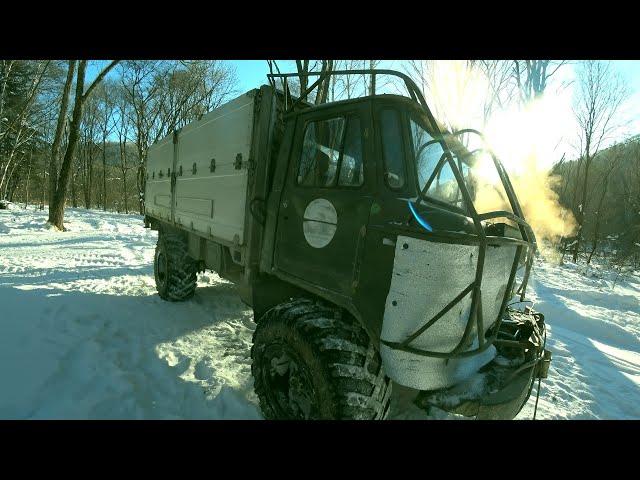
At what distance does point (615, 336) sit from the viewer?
6.77 meters

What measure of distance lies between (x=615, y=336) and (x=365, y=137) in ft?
23.8

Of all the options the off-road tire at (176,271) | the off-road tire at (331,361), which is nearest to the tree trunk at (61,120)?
the off-road tire at (176,271)

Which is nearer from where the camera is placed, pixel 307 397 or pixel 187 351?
pixel 307 397

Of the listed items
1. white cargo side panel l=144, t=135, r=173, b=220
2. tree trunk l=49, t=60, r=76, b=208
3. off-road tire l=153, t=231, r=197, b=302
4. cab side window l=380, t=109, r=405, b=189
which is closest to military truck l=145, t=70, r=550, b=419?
cab side window l=380, t=109, r=405, b=189

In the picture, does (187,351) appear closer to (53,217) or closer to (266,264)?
(266,264)

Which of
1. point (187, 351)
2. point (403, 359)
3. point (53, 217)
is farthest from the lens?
point (53, 217)

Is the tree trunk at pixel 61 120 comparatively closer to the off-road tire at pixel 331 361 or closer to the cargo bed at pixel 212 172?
the cargo bed at pixel 212 172

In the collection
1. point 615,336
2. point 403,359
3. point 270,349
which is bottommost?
point 615,336

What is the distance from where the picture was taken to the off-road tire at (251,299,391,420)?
2229 mm

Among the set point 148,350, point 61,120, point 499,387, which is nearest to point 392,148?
point 499,387

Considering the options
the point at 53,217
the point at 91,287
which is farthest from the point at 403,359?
the point at 53,217

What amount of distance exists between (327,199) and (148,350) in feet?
9.39

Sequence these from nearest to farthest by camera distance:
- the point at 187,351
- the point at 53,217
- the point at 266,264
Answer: the point at 266,264, the point at 187,351, the point at 53,217

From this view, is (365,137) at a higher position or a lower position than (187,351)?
higher
